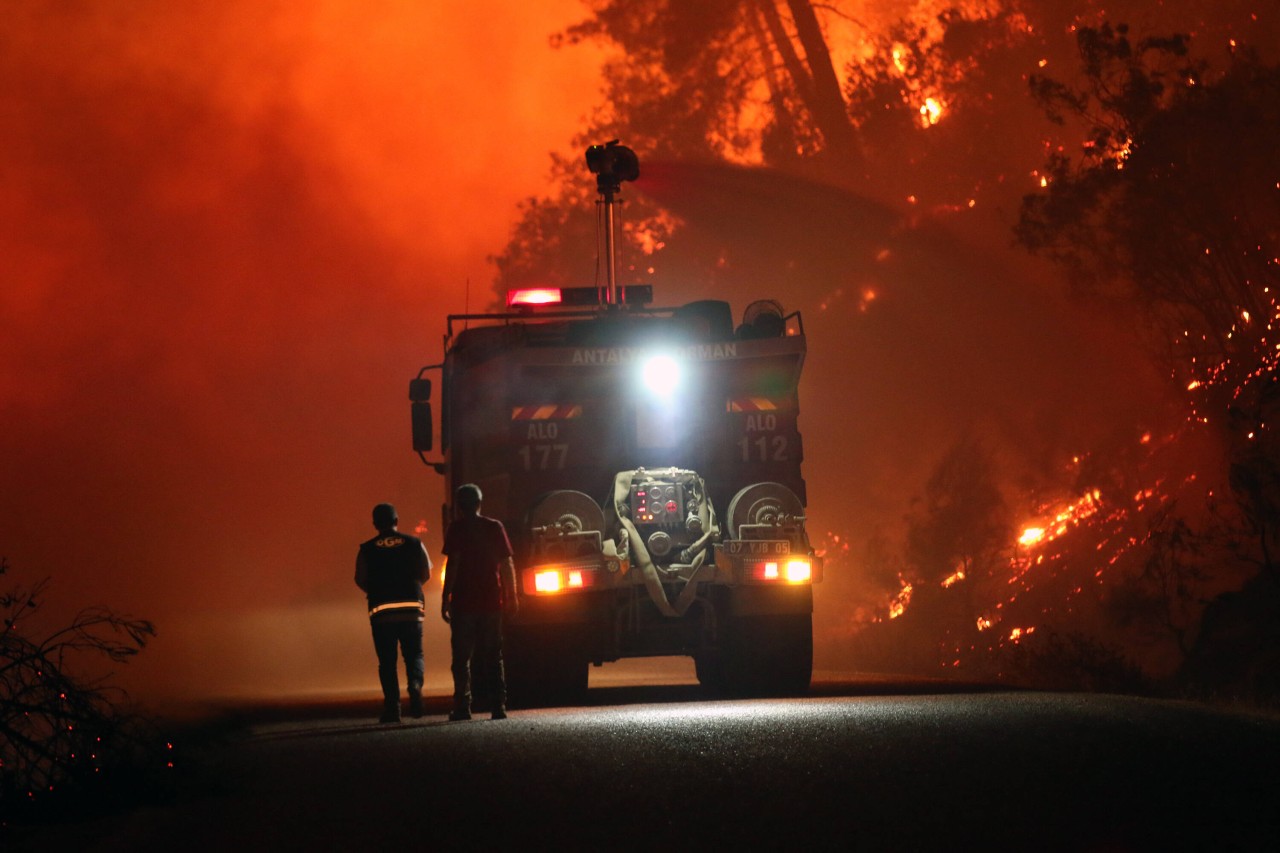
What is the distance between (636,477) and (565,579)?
1133 millimetres

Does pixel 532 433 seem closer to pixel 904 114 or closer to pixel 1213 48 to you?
pixel 1213 48

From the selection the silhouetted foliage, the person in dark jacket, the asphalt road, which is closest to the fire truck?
the person in dark jacket

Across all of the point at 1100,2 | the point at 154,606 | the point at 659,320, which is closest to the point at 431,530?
the point at 154,606

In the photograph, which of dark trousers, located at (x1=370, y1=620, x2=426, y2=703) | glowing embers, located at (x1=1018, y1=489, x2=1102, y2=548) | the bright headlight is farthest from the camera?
glowing embers, located at (x1=1018, y1=489, x2=1102, y2=548)

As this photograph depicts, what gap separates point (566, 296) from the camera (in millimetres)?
16484

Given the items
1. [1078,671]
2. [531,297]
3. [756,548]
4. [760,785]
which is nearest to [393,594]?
[756,548]

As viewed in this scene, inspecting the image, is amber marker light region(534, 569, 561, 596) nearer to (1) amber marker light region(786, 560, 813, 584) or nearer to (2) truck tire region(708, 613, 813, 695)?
(2) truck tire region(708, 613, 813, 695)

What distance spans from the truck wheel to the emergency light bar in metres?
3.29

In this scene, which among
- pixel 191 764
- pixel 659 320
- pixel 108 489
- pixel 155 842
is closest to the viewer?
pixel 155 842

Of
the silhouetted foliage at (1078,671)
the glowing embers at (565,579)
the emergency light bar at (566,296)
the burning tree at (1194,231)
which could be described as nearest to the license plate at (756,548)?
the glowing embers at (565,579)

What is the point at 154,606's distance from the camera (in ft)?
118

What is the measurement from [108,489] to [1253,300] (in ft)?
72.5

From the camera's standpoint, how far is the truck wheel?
1424cm

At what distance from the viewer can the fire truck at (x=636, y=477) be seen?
14023mm
